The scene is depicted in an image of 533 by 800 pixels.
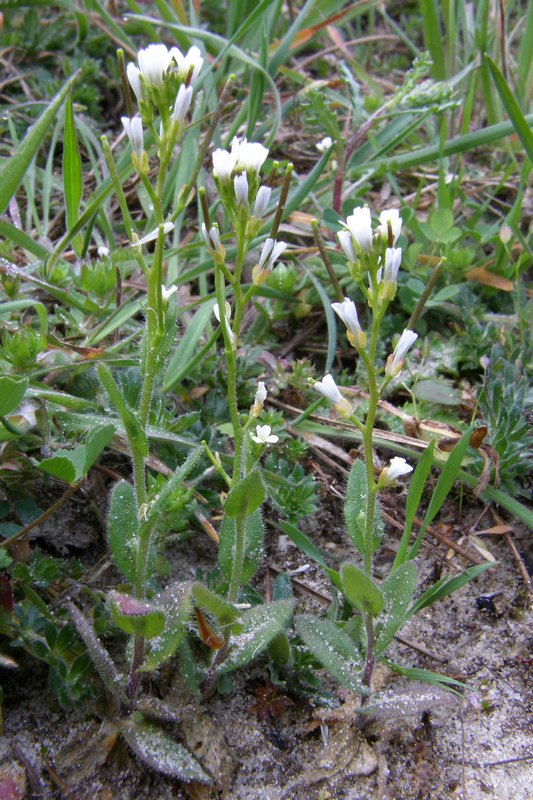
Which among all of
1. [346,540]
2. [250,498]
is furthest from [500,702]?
[250,498]

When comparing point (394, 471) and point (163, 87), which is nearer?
point (163, 87)

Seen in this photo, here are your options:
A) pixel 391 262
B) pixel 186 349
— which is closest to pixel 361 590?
pixel 391 262

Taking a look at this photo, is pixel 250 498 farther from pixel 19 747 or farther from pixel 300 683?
pixel 19 747

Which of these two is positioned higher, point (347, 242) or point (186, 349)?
point (347, 242)

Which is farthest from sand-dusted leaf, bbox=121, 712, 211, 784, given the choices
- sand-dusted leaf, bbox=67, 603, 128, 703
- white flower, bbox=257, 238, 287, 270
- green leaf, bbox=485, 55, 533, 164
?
green leaf, bbox=485, 55, 533, 164

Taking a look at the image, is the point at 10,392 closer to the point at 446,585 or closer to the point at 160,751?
the point at 160,751

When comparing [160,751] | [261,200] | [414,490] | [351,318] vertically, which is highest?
[261,200]
